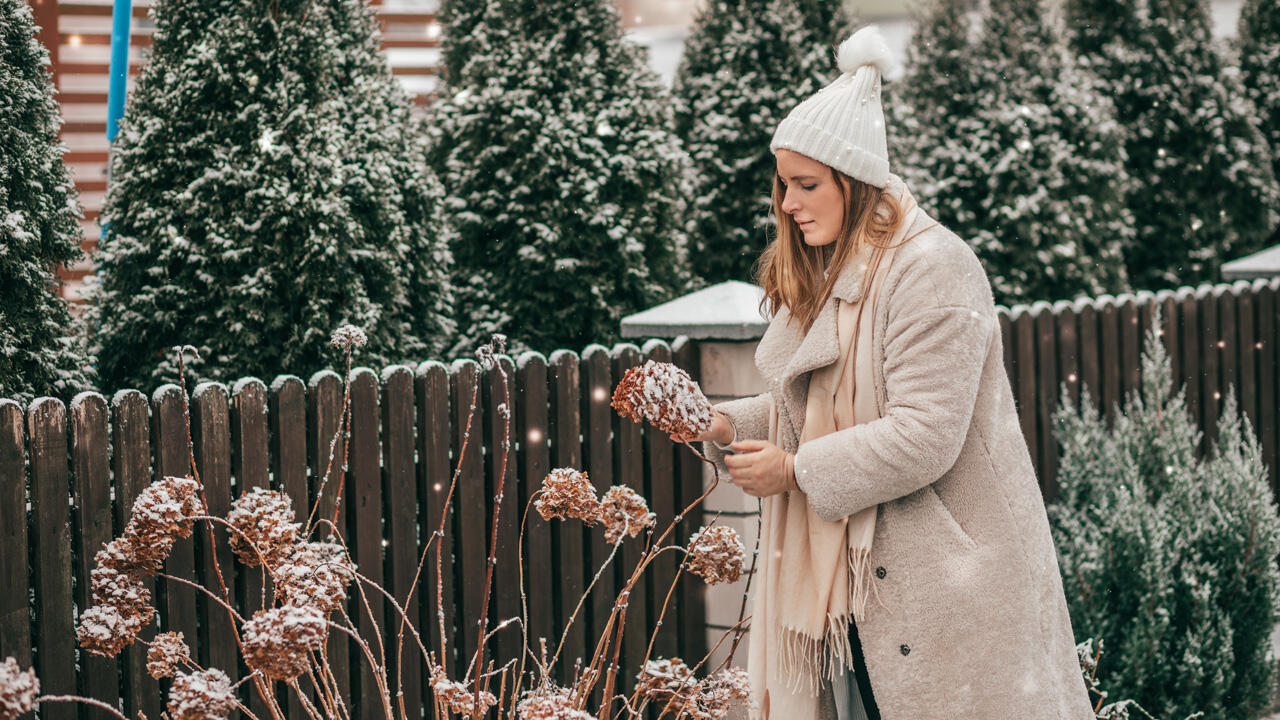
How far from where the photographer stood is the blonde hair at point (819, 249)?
246 cm

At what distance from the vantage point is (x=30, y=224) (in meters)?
3.75

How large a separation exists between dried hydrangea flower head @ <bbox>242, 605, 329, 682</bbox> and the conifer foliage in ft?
22.0

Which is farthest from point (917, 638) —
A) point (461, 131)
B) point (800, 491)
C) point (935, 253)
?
point (461, 131)

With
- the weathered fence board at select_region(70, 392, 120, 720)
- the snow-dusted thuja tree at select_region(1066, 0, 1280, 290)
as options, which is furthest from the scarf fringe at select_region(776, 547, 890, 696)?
the snow-dusted thuja tree at select_region(1066, 0, 1280, 290)

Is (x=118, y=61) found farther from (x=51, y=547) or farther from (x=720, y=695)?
(x=720, y=695)

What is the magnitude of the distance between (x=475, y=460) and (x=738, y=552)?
139cm

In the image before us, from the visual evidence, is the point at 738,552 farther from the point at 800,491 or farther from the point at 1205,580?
the point at 1205,580

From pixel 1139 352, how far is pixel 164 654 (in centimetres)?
461

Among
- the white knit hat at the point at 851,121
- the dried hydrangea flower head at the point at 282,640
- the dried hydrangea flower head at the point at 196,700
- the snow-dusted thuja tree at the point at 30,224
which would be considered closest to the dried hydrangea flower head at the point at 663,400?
the white knit hat at the point at 851,121

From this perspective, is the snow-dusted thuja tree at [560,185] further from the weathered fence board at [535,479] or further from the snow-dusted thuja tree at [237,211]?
the weathered fence board at [535,479]

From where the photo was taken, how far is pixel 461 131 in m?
6.27

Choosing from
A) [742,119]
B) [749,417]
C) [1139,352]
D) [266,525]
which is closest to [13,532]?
[266,525]

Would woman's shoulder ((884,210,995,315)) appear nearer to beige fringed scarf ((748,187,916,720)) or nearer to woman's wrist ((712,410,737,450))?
beige fringed scarf ((748,187,916,720))

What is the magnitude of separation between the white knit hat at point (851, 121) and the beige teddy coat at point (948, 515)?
0.56ft
